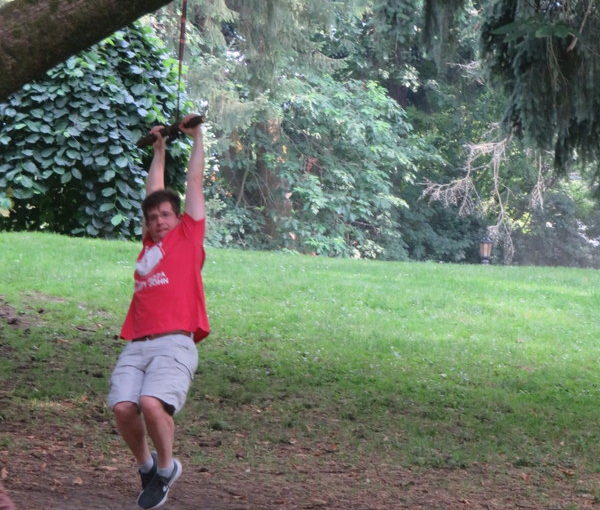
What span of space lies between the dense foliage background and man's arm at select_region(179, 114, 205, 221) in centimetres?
291

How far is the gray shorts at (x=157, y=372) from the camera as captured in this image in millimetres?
4520

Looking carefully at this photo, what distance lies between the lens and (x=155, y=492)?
461cm

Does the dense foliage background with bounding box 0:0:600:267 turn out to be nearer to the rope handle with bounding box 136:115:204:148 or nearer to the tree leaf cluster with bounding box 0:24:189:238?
the tree leaf cluster with bounding box 0:24:189:238

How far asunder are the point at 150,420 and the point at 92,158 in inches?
359

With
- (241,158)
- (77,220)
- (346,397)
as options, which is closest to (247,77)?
(241,158)

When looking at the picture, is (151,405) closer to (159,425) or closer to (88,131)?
(159,425)

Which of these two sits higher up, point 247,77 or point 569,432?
point 247,77

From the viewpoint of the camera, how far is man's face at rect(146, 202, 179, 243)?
4.88 meters

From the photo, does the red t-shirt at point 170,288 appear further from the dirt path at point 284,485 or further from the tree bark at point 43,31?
the tree bark at point 43,31

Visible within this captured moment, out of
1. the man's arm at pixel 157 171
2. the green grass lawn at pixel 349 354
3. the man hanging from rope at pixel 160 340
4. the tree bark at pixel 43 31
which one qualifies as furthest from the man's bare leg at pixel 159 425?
the green grass lawn at pixel 349 354

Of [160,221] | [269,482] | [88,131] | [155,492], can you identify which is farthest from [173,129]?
[88,131]

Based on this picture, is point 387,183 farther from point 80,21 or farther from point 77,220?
point 80,21

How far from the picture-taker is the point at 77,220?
14.1m

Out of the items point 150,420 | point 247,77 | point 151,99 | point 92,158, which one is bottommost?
point 150,420
